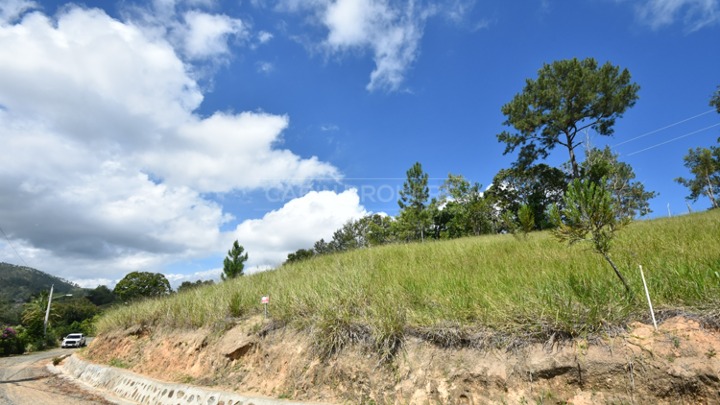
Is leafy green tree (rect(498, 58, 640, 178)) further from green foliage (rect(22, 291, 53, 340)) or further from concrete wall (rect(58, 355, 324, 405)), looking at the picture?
green foliage (rect(22, 291, 53, 340))

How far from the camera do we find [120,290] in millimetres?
49156

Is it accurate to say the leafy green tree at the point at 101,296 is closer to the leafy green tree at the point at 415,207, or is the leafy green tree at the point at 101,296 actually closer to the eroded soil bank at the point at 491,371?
the leafy green tree at the point at 415,207

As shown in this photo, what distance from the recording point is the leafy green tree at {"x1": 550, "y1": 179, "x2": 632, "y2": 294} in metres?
4.88

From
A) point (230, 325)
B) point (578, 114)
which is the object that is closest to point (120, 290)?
point (230, 325)

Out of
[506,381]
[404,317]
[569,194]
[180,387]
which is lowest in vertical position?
[180,387]

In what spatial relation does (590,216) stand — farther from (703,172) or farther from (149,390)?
(703,172)

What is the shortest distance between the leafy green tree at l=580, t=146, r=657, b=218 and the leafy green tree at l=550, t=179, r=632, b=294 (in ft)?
89.8

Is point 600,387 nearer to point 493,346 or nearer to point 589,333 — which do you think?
point 589,333

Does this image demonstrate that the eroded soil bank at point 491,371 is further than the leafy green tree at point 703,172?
No

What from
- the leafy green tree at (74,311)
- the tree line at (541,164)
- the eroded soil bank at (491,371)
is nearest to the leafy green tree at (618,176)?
the tree line at (541,164)

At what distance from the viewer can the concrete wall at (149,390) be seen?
622cm

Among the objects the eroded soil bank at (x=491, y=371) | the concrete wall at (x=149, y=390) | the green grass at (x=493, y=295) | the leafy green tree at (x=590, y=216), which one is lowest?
the concrete wall at (x=149, y=390)

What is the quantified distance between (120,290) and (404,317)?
56.9 meters

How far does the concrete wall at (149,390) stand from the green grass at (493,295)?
65.1 inches
